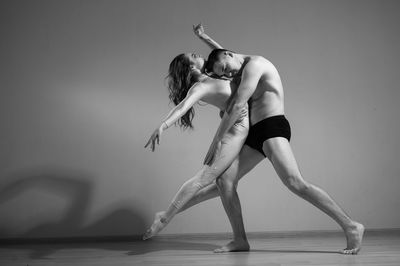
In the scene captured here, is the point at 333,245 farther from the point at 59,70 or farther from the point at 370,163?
the point at 59,70

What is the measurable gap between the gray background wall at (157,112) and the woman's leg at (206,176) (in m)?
1.01

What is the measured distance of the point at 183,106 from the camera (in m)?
2.97

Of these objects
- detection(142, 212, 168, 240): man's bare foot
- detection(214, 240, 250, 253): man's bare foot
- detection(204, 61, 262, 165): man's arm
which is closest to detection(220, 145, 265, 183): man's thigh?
detection(204, 61, 262, 165): man's arm

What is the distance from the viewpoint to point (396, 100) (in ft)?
14.4

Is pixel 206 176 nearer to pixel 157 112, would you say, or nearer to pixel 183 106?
pixel 183 106

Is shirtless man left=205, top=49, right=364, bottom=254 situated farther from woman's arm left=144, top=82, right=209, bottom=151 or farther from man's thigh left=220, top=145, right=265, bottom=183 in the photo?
woman's arm left=144, top=82, right=209, bottom=151

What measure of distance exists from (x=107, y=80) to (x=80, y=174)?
0.81 meters

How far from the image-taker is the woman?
9.86 ft

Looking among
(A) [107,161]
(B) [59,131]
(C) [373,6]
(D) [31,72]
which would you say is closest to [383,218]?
(C) [373,6]

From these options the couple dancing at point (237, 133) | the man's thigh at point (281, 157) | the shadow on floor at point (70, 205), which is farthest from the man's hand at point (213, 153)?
the shadow on floor at point (70, 205)

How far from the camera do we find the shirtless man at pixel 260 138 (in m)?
2.94

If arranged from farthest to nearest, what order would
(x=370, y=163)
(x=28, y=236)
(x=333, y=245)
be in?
1. (x=370, y=163)
2. (x=28, y=236)
3. (x=333, y=245)

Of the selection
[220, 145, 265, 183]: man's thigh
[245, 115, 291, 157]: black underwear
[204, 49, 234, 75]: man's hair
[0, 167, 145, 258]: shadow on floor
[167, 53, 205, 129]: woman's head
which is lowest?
[0, 167, 145, 258]: shadow on floor

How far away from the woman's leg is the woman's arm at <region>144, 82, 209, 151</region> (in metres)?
0.32
